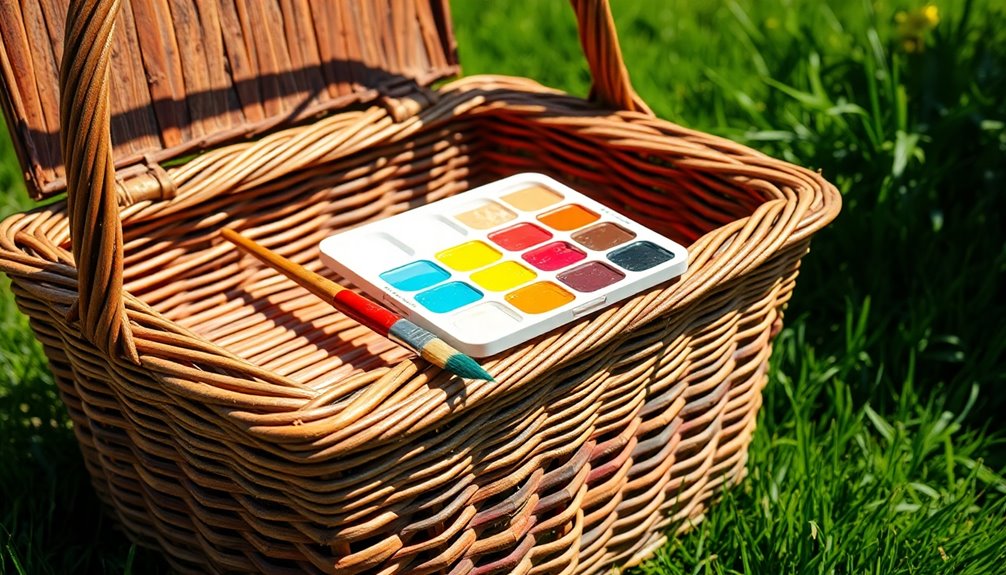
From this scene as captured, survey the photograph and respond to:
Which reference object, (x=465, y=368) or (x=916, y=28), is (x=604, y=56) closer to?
(x=465, y=368)

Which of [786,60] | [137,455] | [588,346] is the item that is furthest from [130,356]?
[786,60]

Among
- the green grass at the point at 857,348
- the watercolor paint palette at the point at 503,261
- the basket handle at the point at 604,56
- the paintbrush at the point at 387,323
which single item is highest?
the basket handle at the point at 604,56

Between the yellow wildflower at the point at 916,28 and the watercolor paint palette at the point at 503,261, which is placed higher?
the yellow wildflower at the point at 916,28

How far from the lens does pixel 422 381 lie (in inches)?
34.1

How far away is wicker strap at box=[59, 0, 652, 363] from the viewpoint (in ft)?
2.75

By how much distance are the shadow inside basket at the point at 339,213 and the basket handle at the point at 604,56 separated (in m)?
0.05

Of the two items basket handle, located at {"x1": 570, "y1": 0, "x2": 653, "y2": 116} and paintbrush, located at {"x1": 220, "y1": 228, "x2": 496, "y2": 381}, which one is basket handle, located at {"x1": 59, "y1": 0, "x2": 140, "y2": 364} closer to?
paintbrush, located at {"x1": 220, "y1": 228, "x2": 496, "y2": 381}

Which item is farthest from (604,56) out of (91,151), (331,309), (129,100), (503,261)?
(91,151)

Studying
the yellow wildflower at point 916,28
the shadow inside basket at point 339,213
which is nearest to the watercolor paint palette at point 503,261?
the shadow inside basket at point 339,213

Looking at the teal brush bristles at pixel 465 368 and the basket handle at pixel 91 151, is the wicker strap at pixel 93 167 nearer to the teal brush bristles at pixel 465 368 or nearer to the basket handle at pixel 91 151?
the basket handle at pixel 91 151

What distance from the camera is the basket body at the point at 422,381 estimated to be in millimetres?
866

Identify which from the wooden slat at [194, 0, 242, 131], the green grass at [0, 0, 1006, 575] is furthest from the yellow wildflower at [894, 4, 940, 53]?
the wooden slat at [194, 0, 242, 131]

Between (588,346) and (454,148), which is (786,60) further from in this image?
(588,346)

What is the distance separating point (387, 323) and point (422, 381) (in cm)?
12
